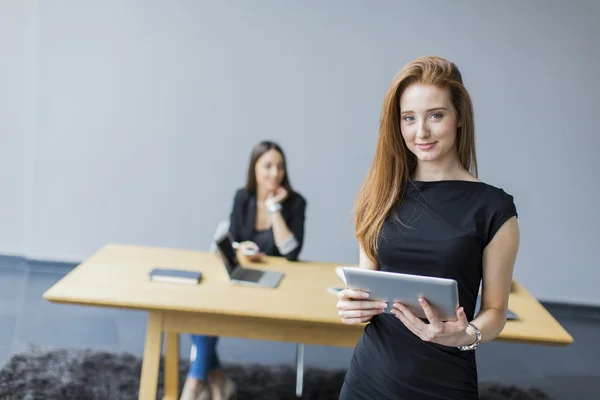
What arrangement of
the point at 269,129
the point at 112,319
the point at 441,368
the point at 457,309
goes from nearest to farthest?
the point at 457,309, the point at 441,368, the point at 112,319, the point at 269,129

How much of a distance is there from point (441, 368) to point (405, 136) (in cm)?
56

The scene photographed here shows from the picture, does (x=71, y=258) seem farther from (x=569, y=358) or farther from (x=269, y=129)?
(x=569, y=358)

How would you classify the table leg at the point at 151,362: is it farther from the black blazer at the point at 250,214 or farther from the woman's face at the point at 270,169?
the woman's face at the point at 270,169

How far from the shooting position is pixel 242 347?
3.68 metres

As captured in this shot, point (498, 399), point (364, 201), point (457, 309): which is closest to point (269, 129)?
point (498, 399)

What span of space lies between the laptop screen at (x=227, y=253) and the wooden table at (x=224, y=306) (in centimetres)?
6

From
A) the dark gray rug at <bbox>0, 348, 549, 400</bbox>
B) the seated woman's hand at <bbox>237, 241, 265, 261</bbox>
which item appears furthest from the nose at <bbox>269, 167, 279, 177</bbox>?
the dark gray rug at <bbox>0, 348, 549, 400</bbox>

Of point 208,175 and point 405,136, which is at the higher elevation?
point 405,136

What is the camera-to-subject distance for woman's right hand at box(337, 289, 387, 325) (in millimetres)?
1494

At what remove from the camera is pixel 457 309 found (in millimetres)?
1373

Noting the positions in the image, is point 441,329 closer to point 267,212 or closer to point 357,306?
point 357,306

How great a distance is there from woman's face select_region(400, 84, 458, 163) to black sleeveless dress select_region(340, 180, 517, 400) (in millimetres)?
102

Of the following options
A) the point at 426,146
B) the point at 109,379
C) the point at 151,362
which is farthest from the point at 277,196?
the point at 426,146

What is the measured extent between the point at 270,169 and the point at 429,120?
6.23 feet
